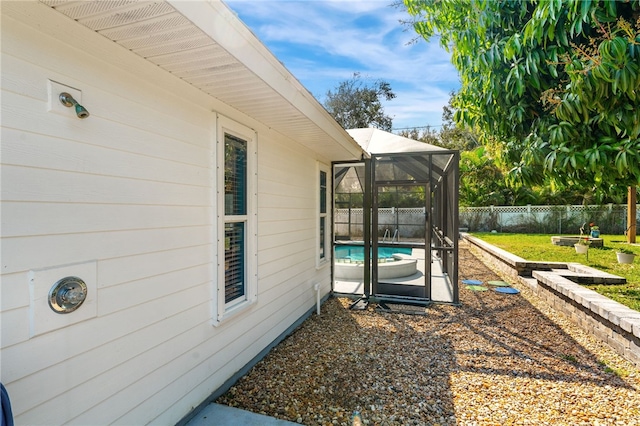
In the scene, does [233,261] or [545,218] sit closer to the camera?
[233,261]

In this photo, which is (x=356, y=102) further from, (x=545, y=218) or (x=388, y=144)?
(x=388, y=144)

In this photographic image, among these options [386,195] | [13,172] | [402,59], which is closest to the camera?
[13,172]

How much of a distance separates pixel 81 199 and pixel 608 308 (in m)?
5.29

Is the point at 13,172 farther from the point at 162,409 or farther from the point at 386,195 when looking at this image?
the point at 386,195

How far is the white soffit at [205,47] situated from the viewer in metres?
1.56

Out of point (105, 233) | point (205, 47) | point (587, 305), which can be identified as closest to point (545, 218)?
point (587, 305)

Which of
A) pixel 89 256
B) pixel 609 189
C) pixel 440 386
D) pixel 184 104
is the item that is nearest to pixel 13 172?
pixel 89 256

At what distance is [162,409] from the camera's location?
90.0 inches

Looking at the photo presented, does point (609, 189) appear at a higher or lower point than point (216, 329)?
higher

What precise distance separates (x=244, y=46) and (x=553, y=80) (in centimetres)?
325

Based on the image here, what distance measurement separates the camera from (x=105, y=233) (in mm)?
1889

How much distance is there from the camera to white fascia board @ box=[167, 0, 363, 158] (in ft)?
5.43

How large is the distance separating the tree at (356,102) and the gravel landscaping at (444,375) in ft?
61.0

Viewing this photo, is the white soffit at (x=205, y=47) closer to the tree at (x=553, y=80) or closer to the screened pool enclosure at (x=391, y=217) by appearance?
the tree at (x=553, y=80)
